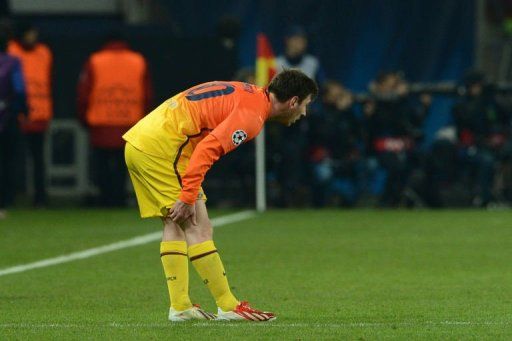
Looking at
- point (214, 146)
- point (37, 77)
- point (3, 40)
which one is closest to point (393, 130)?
point (37, 77)

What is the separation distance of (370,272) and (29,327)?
146 inches

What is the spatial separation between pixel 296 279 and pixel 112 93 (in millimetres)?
7730

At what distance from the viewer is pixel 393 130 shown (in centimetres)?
1867

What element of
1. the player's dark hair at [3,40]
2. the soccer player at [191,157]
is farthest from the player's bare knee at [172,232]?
the player's dark hair at [3,40]

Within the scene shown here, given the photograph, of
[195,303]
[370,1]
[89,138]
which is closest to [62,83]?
[89,138]

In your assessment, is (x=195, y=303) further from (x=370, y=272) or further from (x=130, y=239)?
(x=130, y=239)

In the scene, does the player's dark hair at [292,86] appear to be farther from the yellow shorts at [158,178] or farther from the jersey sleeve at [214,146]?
the yellow shorts at [158,178]

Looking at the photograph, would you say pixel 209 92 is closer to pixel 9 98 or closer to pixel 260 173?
pixel 9 98

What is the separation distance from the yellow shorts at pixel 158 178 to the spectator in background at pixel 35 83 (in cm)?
936

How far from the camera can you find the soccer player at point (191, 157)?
27.0 feet

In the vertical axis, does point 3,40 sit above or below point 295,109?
below

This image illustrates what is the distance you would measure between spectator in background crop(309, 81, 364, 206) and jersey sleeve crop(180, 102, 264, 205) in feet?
35.1

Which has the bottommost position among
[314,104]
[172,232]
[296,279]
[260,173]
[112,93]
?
[260,173]

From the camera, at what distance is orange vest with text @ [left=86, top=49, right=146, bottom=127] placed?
1792 centimetres
